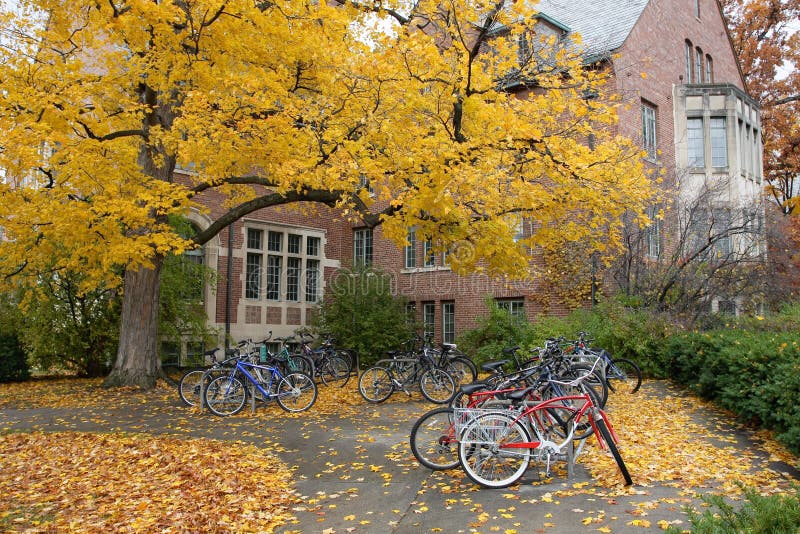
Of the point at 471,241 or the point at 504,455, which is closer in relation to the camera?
the point at 504,455

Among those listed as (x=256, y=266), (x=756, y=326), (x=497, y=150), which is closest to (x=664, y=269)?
(x=756, y=326)

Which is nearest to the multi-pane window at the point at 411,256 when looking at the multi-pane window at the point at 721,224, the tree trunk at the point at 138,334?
the multi-pane window at the point at 721,224

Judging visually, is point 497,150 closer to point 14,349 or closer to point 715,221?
point 715,221

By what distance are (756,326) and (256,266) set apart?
48.6ft

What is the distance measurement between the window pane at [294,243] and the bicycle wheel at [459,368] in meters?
11.5

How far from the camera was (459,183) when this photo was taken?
942 centimetres

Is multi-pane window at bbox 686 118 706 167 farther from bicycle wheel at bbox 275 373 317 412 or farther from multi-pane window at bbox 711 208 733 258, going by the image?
bicycle wheel at bbox 275 373 317 412

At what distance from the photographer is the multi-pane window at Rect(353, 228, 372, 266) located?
2334cm

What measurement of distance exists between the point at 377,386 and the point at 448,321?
923 centimetres

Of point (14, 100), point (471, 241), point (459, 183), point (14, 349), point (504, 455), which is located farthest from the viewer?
point (14, 349)

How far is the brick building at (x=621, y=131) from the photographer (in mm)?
19469

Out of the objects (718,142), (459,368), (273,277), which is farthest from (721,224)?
(273,277)

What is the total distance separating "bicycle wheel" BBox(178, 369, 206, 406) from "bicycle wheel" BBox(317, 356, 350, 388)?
3986 millimetres

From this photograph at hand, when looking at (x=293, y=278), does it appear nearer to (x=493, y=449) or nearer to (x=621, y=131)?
(x=621, y=131)
